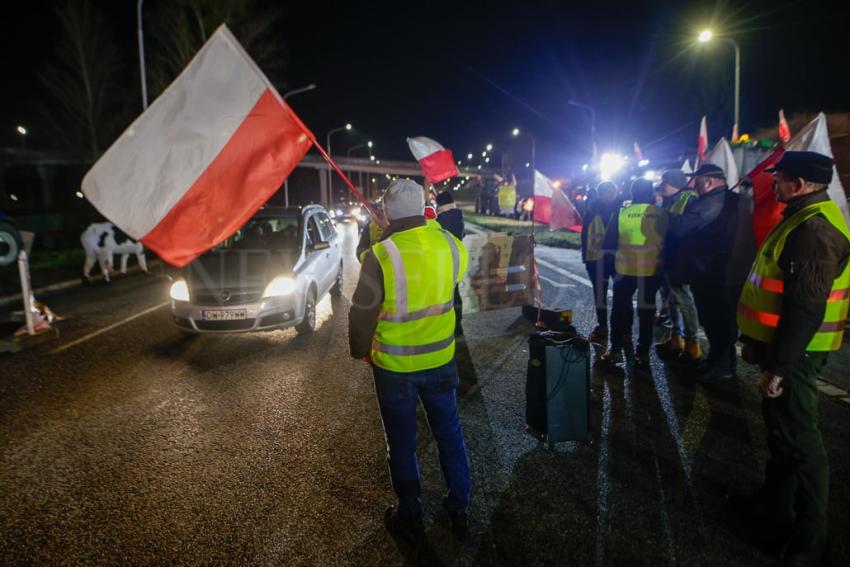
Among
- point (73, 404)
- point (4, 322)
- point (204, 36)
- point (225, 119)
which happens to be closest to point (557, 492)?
point (225, 119)

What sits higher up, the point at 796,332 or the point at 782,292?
the point at 782,292

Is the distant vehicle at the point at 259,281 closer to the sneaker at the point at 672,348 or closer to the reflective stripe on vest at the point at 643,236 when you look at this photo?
the reflective stripe on vest at the point at 643,236

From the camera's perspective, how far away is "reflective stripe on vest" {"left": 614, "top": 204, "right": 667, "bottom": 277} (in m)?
5.43

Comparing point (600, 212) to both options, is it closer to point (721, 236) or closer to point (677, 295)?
point (677, 295)

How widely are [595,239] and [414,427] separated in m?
4.51

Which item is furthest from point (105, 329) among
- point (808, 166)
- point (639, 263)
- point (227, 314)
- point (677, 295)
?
point (808, 166)

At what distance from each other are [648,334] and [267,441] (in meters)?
4.13

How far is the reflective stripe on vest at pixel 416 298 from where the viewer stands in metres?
2.58

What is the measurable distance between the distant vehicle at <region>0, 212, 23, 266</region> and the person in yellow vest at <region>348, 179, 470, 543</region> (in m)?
10.2

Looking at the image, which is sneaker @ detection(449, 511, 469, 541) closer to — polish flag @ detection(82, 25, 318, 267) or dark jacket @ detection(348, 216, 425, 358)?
dark jacket @ detection(348, 216, 425, 358)

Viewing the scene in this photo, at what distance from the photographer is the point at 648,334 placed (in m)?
5.61

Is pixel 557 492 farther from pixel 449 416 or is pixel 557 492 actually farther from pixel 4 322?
pixel 4 322

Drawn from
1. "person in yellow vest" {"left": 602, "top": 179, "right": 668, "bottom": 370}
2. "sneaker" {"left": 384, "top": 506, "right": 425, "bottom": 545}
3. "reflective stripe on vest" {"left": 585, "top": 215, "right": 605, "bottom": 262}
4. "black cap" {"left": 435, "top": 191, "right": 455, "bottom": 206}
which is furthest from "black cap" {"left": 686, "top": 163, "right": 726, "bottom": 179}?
"sneaker" {"left": 384, "top": 506, "right": 425, "bottom": 545}

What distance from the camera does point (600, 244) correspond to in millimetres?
6406
